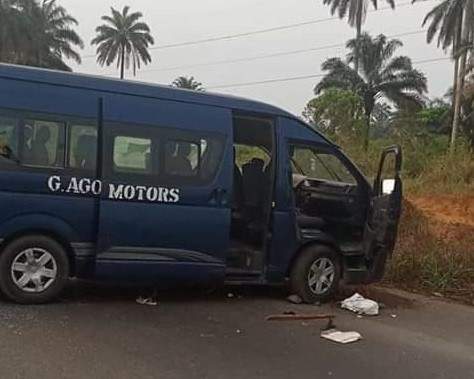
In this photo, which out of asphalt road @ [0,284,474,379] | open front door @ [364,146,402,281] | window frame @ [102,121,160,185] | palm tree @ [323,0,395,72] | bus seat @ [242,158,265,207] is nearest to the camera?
asphalt road @ [0,284,474,379]

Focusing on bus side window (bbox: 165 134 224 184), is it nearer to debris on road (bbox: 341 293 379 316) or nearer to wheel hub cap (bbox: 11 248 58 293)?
wheel hub cap (bbox: 11 248 58 293)

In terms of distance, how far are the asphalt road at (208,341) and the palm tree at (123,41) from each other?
59.7 m

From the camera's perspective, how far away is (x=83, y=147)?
23.1 feet

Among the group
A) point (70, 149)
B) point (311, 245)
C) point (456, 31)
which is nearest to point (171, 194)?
point (70, 149)

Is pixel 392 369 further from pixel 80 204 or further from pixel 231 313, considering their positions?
pixel 80 204

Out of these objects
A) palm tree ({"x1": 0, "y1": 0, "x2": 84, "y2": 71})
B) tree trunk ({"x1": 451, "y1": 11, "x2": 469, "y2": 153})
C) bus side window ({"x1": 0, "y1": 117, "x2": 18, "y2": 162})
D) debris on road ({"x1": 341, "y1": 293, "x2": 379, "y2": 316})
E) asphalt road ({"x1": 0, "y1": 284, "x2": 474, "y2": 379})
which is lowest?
asphalt road ({"x1": 0, "y1": 284, "x2": 474, "y2": 379})

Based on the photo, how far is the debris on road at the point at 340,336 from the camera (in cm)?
657

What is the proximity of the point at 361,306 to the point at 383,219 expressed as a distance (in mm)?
1068

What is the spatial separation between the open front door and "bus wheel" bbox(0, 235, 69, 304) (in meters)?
3.49

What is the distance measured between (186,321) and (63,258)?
4.35 feet

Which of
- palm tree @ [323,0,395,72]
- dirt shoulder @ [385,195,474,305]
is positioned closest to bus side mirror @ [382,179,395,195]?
dirt shoulder @ [385,195,474,305]

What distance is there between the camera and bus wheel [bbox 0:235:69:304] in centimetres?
684

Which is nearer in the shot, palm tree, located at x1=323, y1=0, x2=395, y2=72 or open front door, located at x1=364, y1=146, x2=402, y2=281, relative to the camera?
open front door, located at x1=364, y1=146, x2=402, y2=281

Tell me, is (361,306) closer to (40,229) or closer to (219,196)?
(219,196)
